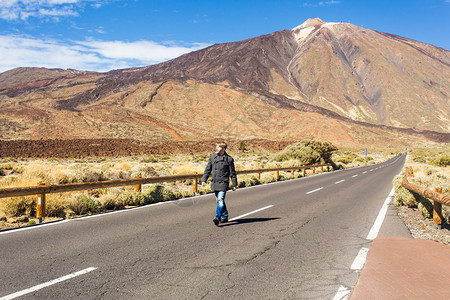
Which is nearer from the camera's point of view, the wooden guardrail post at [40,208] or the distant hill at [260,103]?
the wooden guardrail post at [40,208]

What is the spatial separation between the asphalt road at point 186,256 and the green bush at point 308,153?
87.9ft

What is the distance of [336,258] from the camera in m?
5.45

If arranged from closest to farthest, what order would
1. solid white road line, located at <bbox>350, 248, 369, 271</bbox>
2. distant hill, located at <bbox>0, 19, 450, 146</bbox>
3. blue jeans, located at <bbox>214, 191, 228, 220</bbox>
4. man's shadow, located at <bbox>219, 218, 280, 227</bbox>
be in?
solid white road line, located at <bbox>350, 248, 369, 271</bbox>, blue jeans, located at <bbox>214, 191, 228, 220</bbox>, man's shadow, located at <bbox>219, 218, 280, 227</bbox>, distant hill, located at <bbox>0, 19, 450, 146</bbox>

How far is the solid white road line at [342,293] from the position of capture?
13.0ft

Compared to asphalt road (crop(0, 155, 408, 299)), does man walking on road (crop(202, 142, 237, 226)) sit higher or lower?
higher

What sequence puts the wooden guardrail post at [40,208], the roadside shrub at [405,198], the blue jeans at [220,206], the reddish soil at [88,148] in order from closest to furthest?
the blue jeans at [220,206] < the wooden guardrail post at [40,208] < the roadside shrub at [405,198] < the reddish soil at [88,148]

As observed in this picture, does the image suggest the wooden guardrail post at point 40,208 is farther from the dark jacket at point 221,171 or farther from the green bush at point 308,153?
the green bush at point 308,153

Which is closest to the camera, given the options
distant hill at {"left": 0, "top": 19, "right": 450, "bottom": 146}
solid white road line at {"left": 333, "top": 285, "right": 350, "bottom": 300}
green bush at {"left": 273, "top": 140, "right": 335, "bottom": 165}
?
solid white road line at {"left": 333, "top": 285, "right": 350, "bottom": 300}

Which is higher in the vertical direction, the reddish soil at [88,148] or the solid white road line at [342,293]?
the solid white road line at [342,293]

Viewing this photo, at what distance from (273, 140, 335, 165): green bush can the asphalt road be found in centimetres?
2680

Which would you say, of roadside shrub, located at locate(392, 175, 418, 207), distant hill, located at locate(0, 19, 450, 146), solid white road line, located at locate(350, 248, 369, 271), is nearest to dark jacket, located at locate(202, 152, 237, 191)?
solid white road line, located at locate(350, 248, 369, 271)

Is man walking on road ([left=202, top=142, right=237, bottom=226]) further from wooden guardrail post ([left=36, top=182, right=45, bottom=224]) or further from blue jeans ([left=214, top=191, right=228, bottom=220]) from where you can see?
wooden guardrail post ([left=36, top=182, right=45, bottom=224])

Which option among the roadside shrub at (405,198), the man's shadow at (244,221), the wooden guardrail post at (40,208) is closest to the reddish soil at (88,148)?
the wooden guardrail post at (40,208)

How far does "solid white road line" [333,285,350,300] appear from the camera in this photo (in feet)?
13.0
